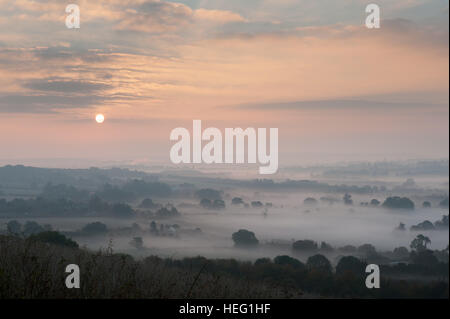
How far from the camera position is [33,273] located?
7617 millimetres

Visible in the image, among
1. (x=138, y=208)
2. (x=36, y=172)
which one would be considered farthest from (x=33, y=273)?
(x=138, y=208)

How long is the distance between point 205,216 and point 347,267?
206ft

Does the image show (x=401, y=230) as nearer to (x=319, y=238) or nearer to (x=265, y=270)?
(x=265, y=270)

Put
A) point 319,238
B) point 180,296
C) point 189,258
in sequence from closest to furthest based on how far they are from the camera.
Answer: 1. point 180,296
2. point 189,258
3. point 319,238

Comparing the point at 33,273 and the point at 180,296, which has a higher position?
the point at 33,273

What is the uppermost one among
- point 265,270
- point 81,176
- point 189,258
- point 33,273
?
point 81,176

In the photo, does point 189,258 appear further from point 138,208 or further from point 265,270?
point 138,208

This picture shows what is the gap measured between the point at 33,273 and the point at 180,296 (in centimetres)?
303

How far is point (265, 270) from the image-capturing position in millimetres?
33406

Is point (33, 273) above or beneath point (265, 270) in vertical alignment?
above
